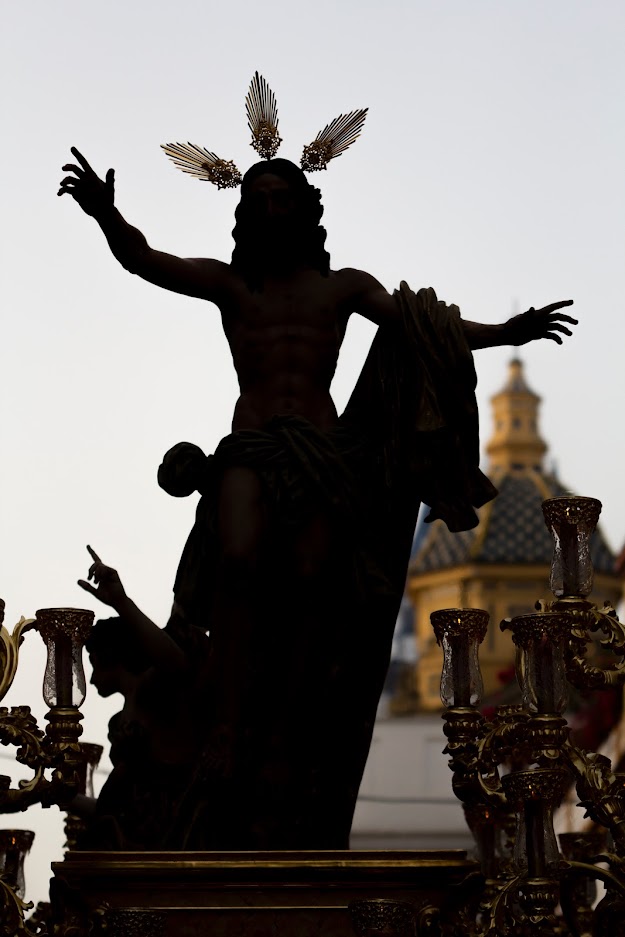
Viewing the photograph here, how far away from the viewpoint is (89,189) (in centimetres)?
1013

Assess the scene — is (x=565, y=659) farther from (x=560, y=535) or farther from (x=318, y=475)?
(x=318, y=475)

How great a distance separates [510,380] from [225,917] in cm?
4859

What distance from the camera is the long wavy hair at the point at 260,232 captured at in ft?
34.9

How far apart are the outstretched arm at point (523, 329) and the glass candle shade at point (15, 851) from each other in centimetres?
311

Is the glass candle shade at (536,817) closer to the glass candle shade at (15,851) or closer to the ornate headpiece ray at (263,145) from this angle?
the glass candle shade at (15,851)

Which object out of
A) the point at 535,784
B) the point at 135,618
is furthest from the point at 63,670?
the point at 535,784

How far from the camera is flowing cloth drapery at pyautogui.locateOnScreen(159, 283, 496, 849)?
32.8 ft

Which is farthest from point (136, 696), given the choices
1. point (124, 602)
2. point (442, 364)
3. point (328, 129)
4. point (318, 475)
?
point (328, 129)

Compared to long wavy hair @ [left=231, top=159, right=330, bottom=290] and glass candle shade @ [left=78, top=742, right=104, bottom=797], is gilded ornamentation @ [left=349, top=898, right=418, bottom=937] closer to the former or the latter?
glass candle shade @ [left=78, top=742, right=104, bottom=797]

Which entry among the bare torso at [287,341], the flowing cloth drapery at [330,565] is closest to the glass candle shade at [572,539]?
the flowing cloth drapery at [330,565]

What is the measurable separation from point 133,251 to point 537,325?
191 centimetres

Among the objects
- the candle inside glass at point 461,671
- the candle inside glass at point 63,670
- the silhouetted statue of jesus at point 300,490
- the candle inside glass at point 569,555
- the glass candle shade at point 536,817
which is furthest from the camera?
the silhouetted statue of jesus at point 300,490

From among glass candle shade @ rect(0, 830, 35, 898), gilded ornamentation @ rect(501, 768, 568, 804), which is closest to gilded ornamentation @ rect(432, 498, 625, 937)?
gilded ornamentation @ rect(501, 768, 568, 804)

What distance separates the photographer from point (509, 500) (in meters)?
52.1
